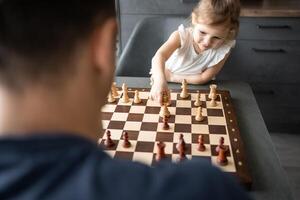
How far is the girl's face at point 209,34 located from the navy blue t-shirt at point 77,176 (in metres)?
1.21

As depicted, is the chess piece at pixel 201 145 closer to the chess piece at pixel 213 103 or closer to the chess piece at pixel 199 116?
the chess piece at pixel 199 116

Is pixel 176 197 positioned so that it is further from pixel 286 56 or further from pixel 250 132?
pixel 286 56

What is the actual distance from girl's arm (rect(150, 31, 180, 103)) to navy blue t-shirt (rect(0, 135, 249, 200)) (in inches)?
38.0

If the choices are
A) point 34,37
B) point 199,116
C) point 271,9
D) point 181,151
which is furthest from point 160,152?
point 271,9

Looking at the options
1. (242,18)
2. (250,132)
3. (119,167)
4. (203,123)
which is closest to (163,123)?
(203,123)

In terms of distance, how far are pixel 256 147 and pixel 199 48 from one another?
77 cm

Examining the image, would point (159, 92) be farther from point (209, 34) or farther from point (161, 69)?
point (209, 34)

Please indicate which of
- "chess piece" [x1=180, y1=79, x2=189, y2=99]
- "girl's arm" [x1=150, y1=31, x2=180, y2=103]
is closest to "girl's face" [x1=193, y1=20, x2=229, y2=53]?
"girl's arm" [x1=150, y1=31, x2=180, y2=103]

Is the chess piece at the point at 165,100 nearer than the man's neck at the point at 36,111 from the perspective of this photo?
No

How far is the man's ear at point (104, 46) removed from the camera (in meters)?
0.47

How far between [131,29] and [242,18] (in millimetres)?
789

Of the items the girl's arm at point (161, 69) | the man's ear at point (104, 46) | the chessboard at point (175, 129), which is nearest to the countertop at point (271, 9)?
the girl's arm at point (161, 69)

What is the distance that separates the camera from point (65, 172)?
0.40 metres

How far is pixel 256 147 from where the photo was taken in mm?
1133
